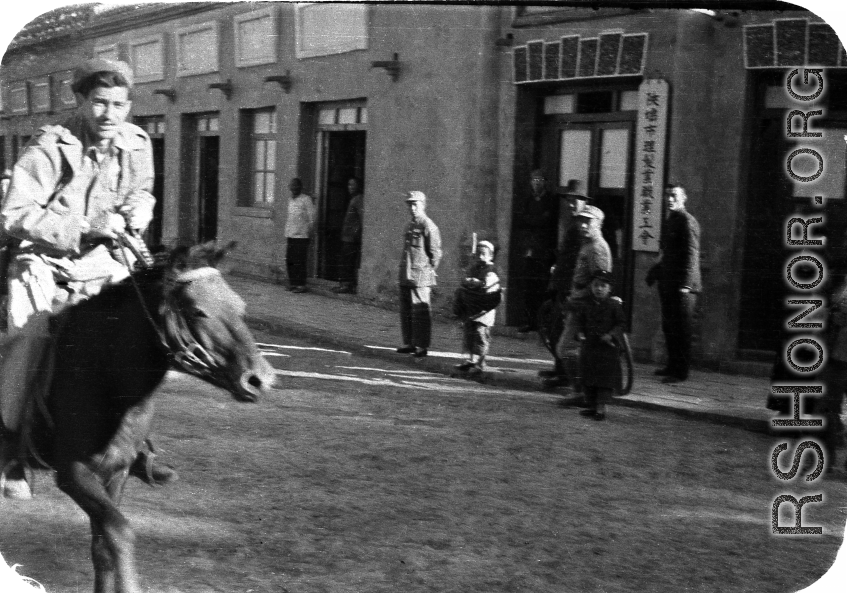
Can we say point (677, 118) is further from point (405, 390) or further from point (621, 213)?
point (405, 390)

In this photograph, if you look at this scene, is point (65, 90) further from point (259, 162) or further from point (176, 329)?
point (176, 329)

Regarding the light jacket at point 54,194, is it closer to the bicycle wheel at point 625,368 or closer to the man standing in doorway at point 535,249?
the man standing in doorway at point 535,249

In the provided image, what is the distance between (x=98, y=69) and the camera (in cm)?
272

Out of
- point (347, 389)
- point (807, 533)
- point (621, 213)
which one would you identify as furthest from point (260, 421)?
point (807, 533)

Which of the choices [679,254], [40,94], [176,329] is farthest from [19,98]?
[679,254]

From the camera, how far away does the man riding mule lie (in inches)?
104

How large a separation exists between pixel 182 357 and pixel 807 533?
1.94 metres

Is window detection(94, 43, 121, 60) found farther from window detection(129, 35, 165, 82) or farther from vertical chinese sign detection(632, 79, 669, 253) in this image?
vertical chinese sign detection(632, 79, 669, 253)

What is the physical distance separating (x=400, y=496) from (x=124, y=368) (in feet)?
2.82

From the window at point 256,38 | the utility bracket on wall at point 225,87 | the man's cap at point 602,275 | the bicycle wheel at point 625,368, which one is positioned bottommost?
the bicycle wheel at point 625,368

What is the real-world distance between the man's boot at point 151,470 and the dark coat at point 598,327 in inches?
47.5

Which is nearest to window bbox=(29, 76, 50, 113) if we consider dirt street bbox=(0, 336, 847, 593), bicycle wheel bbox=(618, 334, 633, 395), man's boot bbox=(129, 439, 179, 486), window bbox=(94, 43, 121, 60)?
window bbox=(94, 43, 121, 60)

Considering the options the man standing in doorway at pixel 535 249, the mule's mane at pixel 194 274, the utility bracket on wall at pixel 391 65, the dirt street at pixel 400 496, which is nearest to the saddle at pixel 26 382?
the dirt street at pixel 400 496

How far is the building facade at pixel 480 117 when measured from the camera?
8.78ft
